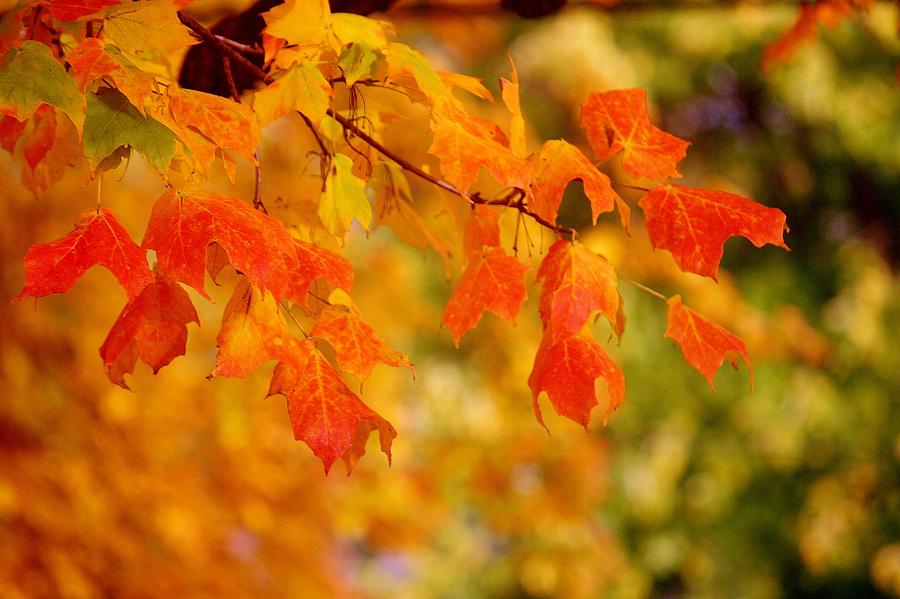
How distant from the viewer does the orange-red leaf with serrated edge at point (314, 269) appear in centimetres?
105

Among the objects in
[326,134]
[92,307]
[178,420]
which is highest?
[326,134]

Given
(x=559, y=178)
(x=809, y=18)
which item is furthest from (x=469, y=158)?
(x=809, y=18)

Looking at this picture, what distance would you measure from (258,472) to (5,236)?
46.9 inches

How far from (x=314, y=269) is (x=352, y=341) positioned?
10 centimetres

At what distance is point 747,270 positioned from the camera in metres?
6.45

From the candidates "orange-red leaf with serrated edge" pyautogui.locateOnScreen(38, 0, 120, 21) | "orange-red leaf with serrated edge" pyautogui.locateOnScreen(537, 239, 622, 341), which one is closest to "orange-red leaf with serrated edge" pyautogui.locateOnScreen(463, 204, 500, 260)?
"orange-red leaf with serrated edge" pyautogui.locateOnScreen(537, 239, 622, 341)

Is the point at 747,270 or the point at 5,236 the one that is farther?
the point at 747,270

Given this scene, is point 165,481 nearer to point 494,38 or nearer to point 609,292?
point 609,292

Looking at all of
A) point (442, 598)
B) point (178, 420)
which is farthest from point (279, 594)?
point (442, 598)

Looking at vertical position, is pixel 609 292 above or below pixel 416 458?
above

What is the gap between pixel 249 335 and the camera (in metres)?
1.05

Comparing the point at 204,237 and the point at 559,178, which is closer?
the point at 204,237

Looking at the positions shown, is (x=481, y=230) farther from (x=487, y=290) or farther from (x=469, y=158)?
(x=469, y=158)

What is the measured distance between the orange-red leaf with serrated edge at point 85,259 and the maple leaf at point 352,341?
0.69ft
